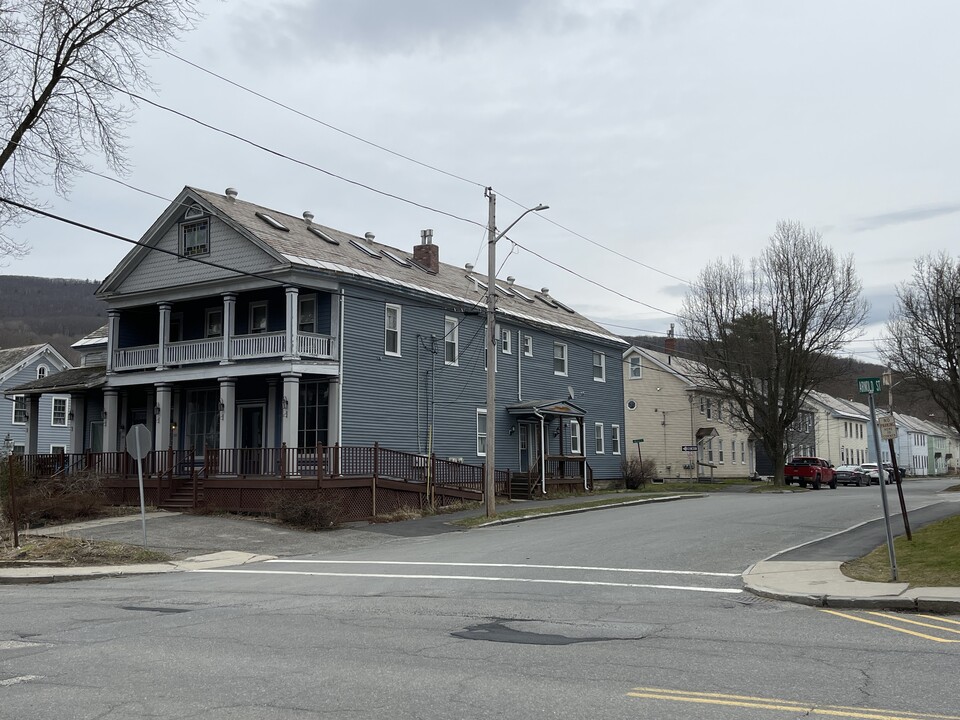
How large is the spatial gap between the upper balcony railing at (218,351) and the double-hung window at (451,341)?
5.99m

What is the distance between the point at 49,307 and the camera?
425ft

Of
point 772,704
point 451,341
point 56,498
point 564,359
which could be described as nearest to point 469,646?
point 772,704

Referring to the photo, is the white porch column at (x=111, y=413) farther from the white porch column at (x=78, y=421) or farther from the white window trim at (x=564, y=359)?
the white window trim at (x=564, y=359)

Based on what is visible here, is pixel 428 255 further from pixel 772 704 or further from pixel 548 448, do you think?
pixel 772 704

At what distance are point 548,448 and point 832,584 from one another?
88.3 ft

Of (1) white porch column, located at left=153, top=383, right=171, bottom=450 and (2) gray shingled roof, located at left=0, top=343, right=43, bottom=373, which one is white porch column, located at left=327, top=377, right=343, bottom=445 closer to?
(1) white porch column, located at left=153, top=383, right=171, bottom=450

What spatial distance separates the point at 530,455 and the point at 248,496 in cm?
1504

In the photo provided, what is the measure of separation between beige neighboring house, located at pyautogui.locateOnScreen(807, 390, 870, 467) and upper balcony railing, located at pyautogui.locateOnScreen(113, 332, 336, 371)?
2222 inches

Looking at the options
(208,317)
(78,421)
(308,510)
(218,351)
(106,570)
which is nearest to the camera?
(106,570)

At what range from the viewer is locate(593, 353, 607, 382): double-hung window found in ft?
145

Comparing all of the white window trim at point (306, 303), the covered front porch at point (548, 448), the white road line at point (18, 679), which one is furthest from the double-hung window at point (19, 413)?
the white road line at point (18, 679)

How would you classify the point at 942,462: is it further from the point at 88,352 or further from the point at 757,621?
the point at 757,621

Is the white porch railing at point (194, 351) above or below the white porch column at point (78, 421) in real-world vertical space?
above

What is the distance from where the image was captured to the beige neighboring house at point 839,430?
263ft
